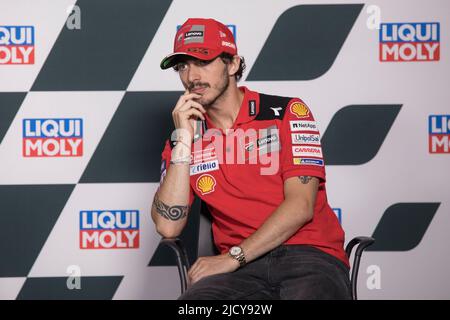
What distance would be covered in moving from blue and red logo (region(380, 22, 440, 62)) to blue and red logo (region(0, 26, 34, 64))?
53.7 inches

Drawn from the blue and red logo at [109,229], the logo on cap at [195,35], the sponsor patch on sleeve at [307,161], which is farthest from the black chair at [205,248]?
the blue and red logo at [109,229]

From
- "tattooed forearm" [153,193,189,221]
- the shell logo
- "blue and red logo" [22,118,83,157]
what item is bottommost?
"tattooed forearm" [153,193,189,221]

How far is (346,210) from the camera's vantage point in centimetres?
270

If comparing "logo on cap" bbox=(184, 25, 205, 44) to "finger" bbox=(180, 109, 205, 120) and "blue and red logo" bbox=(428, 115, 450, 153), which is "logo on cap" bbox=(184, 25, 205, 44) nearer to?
"finger" bbox=(180, 109, 205, 120)

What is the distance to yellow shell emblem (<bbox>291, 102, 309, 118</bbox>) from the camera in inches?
78.5

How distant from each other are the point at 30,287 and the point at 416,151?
1614 mm

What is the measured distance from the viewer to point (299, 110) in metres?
2.00

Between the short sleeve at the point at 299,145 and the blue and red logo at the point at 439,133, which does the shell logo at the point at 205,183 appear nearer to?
the short sleeve at the point at 299,145

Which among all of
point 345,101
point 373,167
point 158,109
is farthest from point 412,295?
point 158,109

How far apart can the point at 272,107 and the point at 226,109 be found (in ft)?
0.46

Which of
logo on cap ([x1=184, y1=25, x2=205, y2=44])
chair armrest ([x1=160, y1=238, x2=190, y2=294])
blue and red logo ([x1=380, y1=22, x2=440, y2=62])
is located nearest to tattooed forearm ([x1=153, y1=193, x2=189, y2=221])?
chair armrest ([x1=160, y1=238, x2=190, y2=294])

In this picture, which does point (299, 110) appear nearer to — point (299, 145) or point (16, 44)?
point (299, 145)
